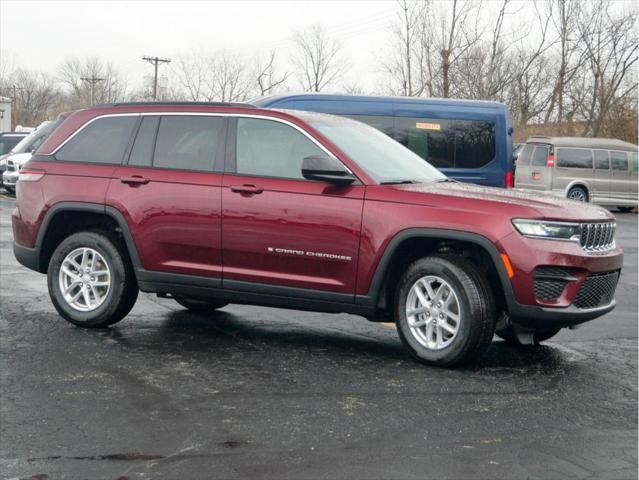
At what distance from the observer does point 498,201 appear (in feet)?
20.4

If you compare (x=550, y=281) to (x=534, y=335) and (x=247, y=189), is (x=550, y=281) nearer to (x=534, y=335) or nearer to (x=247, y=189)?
(x=534, y=335)

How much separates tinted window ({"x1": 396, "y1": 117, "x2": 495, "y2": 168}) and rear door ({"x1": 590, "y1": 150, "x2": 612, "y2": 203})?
1387cm

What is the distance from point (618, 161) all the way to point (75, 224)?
2294 cm

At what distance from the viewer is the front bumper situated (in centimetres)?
603

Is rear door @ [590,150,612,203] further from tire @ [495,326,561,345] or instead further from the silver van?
tire @ [495,326,561,345]

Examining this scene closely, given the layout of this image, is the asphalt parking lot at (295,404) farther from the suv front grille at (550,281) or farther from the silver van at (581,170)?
the silver van at (581,170)

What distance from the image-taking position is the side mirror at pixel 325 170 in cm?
645

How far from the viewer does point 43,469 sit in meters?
4.19

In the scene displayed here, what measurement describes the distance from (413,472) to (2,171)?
2558cm

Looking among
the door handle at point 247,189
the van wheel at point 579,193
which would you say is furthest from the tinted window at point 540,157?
the door handle at point 247,189

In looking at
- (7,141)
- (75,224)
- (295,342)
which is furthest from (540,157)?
(295,342)

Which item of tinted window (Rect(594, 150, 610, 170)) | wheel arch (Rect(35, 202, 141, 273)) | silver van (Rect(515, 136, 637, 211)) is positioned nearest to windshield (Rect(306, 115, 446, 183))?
wheel arch (Rect(35, 202, 141, 273))

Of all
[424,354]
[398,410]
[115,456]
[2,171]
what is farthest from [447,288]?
[2,171]

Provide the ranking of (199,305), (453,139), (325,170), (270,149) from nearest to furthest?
(325,170)
(270,149)
(199,305)
(453,139)
